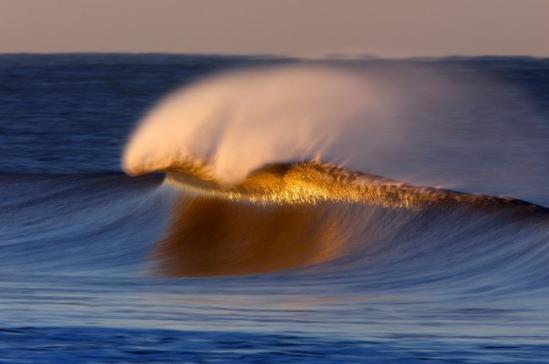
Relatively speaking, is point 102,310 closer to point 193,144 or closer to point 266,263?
point 266,263

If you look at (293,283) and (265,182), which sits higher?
(265,182)

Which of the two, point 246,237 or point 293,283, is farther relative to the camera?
point 246,237

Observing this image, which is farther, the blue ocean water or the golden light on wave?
the golden light on wave

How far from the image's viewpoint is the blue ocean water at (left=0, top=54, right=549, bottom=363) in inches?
345

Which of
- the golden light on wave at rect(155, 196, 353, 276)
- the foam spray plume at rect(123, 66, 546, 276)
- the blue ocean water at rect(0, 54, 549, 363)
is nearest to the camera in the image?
the blue ocean water at rect(0, 54, 549, 363)

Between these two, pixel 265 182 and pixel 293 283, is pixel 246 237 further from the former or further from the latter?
pixel 293 283

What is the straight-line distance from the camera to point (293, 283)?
1288 cm

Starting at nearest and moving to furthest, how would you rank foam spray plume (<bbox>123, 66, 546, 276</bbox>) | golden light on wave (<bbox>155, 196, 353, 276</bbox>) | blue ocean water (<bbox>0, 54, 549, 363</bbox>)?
blue ocean water (<bbox>0, 54, 549, 363</bbox>) < golden light on wave (<bbox>155, 196, 353, 276</bbox>) < foam spray plume (<bbox>123, 66, 546, 276</bbox>)

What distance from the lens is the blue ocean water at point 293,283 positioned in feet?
28.8

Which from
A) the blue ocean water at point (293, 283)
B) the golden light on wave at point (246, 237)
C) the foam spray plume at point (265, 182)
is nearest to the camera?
the blue ocean water at point (293, 283)

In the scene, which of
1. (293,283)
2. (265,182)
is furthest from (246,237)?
(293,283)

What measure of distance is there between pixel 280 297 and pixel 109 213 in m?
6.95

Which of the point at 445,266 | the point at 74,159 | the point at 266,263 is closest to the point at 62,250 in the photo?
the point at 266,263

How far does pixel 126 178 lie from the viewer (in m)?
20.2
